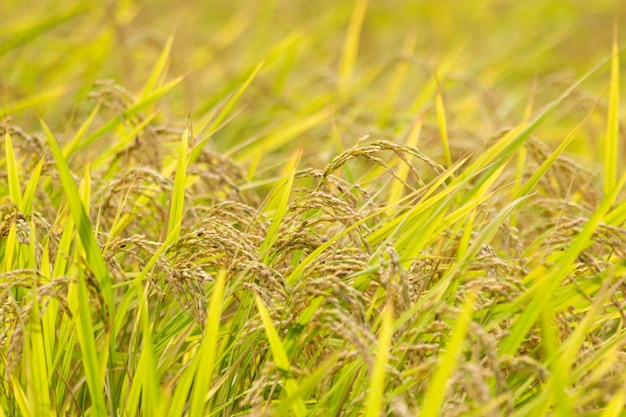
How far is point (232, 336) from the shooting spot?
1635 millimetres

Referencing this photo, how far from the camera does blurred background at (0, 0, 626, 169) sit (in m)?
3.19

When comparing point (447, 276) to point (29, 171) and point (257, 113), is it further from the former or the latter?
point (257, 113)

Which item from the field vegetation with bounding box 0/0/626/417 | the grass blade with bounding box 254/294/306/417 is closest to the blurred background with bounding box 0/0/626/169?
the field vegetation with bounding box 0/0/626/417

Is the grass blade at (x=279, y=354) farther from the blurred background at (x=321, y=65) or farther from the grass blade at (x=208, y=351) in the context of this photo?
the blurred background at (x=321, y=65)

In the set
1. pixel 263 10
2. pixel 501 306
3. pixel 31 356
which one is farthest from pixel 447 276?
pixel 263 10

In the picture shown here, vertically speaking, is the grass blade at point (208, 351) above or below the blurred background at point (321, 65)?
below

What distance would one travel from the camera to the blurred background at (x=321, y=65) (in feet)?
10.5

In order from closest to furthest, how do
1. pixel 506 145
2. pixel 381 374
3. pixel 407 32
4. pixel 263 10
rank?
pixel 381 374 < pixel 506 145 < pixel 263 10 < pixel 407 32

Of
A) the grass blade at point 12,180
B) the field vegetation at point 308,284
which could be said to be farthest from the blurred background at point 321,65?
the grass blade at point 12,180

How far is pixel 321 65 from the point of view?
512cm

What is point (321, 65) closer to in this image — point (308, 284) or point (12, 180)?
point (12, 180)

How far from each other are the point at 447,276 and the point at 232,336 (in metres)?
0.44

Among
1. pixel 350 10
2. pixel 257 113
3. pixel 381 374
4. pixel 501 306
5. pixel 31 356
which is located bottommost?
pixel 501 306

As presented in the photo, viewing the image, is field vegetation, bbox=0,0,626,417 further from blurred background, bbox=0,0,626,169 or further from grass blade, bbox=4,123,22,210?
blurred background, bbox=0,0,626,169
